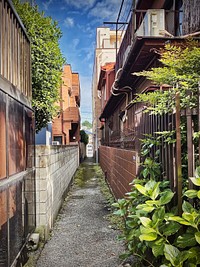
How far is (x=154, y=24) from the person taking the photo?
4918 mm

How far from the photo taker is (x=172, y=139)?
2.26 metres

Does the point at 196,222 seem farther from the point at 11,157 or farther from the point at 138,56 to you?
the point at 138,56

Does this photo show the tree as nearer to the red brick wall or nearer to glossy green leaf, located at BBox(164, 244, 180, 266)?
the red brick wall

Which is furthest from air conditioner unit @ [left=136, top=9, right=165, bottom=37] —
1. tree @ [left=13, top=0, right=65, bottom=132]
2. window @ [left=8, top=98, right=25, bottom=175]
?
window @ [left=8, top=98, right=25, bottom=175]

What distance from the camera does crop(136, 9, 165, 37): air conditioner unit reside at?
15.9 ft

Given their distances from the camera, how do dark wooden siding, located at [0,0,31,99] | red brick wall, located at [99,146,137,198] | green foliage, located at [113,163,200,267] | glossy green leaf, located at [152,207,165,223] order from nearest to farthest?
green foliage, located at [113,163,200,267] < glossy green leaf, located at [152,207,165,223] < dark wooden siding, located at [0,0,31,99] < red brick wall, located at [99,146,137,198]

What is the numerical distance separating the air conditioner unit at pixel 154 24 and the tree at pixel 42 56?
2754 mm

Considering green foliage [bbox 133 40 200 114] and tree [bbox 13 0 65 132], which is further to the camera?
tree [bbox 13 0 65 132]

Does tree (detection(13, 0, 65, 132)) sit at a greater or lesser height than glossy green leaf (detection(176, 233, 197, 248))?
greater

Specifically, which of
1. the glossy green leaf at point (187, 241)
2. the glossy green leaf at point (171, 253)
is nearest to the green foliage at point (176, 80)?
the glossy green leaf at point (187, 241)

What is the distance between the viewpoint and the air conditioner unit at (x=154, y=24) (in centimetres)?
484

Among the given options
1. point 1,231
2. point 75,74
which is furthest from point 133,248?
point 75,74

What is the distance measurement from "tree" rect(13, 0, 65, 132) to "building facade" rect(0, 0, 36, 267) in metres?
2.86

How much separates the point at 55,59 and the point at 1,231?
558 centimetres
